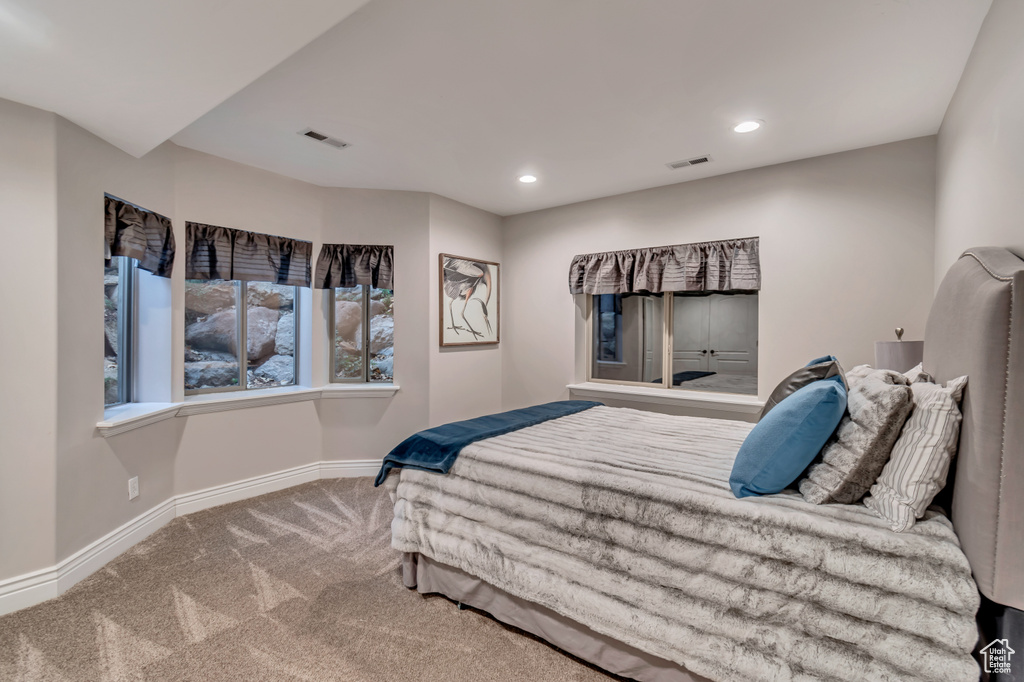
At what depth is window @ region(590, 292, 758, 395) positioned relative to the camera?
387 cm

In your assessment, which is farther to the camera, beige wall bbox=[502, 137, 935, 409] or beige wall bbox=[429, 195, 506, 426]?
beige wall bbox=[429, 195, 506, 426]

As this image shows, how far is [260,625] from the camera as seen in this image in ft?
6.63

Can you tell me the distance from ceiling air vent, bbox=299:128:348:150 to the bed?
2216 millimetres

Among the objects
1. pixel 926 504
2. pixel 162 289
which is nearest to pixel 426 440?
pixel 926 504

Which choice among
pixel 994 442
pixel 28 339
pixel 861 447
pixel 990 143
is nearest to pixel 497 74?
pixel 990 143

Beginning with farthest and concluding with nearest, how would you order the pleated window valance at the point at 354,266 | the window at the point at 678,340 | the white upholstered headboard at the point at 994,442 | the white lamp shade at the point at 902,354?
1. the pleated window valance at the point at 354,266
2. the window at the point at 678,340
3. the white lamp shade at the point at 902,354
4. the white upholstered headboard at the point at 994,442

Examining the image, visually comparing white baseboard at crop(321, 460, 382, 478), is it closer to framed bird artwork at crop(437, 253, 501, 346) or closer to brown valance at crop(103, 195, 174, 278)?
framed bird artwork at crop(437, 253, 501, 346)

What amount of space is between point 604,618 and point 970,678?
0.97 meters

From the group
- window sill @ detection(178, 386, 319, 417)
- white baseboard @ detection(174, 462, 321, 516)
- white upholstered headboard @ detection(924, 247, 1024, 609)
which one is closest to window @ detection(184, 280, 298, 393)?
window sill @ detection(178, 386, 319, 417)

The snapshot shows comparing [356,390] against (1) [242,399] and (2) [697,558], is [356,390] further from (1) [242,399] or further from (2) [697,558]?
(2) [697,558]

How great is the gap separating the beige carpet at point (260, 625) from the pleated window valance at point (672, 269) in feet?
9.24

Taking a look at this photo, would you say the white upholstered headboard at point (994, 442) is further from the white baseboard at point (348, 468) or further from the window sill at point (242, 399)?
the window sill at point (242, 399)

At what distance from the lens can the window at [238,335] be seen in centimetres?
357
